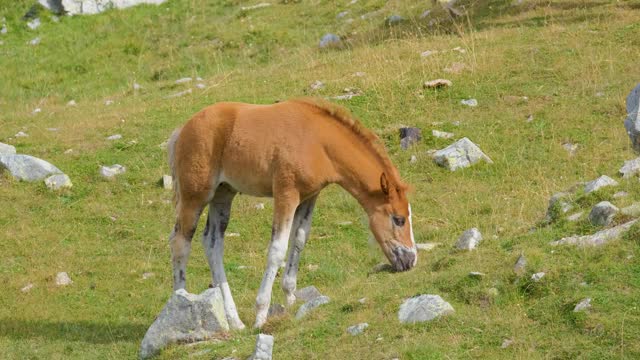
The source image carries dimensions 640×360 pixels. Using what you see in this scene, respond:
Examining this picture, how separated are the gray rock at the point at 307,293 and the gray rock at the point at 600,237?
113 inches

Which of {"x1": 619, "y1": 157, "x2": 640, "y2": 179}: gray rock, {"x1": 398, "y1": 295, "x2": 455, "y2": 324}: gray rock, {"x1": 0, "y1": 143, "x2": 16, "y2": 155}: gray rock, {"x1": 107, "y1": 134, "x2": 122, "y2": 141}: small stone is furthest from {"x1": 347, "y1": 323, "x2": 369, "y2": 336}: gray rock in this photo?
{"x1": 0, "y1": 143, "x2": 16, "y2": 155}: gray rock

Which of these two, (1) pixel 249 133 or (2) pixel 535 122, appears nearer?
(1) pixel 249 133

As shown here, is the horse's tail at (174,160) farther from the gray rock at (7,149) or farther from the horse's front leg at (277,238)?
the gray rock at (7,149)

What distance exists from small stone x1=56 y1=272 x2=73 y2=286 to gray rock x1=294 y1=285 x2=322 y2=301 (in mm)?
3307

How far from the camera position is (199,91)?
806 inches

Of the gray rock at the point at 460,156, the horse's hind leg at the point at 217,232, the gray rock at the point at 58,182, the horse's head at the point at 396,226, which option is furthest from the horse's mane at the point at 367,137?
the gray rock at the point at 58,182

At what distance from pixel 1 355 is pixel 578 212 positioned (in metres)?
6.24

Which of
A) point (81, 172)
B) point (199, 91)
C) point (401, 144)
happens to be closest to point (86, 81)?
point (199, 91)

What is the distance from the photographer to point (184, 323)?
1012 cm

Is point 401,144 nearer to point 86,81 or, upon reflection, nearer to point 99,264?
point 99,264

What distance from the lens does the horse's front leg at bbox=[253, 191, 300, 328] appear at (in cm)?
1077

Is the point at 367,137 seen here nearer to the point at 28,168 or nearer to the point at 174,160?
the point at 174,160

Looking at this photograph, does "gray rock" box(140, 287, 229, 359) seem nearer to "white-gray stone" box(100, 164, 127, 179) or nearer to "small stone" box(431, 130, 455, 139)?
"white-gray stone" box(100, 164, 127, 179)

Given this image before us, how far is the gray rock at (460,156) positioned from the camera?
15.6 meters
